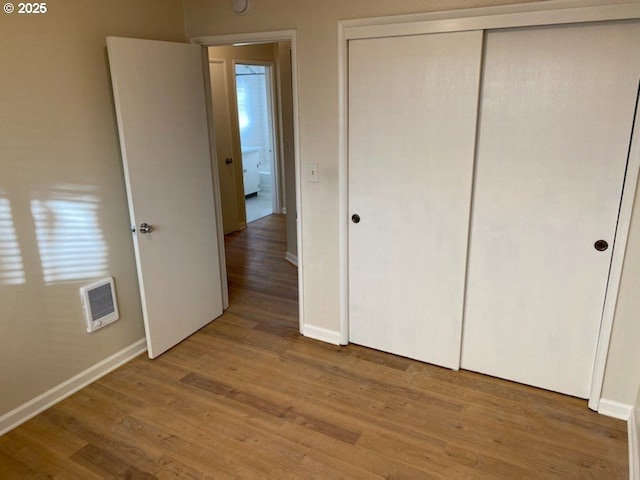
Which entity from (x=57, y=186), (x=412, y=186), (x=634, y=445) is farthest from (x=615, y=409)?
(x=57, y=186)

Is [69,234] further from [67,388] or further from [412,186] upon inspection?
[412,186]

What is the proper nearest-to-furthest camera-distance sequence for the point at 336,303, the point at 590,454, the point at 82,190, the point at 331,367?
the point at 590,454, the point at 82,190, the point at 331,367, the point at 336,303

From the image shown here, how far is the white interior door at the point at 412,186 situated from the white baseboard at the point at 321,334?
0.69 feet

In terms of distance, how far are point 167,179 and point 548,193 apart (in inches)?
86.8

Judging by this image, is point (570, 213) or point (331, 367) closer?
point (570, 213)

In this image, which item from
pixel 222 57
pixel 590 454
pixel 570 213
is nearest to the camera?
pixel 590 454

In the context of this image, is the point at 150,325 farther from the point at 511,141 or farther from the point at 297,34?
the point at 511,141

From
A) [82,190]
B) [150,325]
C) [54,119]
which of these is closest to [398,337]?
[150,325]

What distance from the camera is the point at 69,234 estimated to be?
2.57 metres

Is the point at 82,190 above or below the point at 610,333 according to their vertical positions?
above

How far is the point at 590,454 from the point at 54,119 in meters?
3.14

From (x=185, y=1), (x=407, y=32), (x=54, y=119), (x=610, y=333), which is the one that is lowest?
(x=610, y=333)

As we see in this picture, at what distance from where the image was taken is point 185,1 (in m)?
3.11

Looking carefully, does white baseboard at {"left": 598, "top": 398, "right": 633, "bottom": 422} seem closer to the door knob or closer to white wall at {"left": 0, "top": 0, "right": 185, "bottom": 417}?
the door knob
